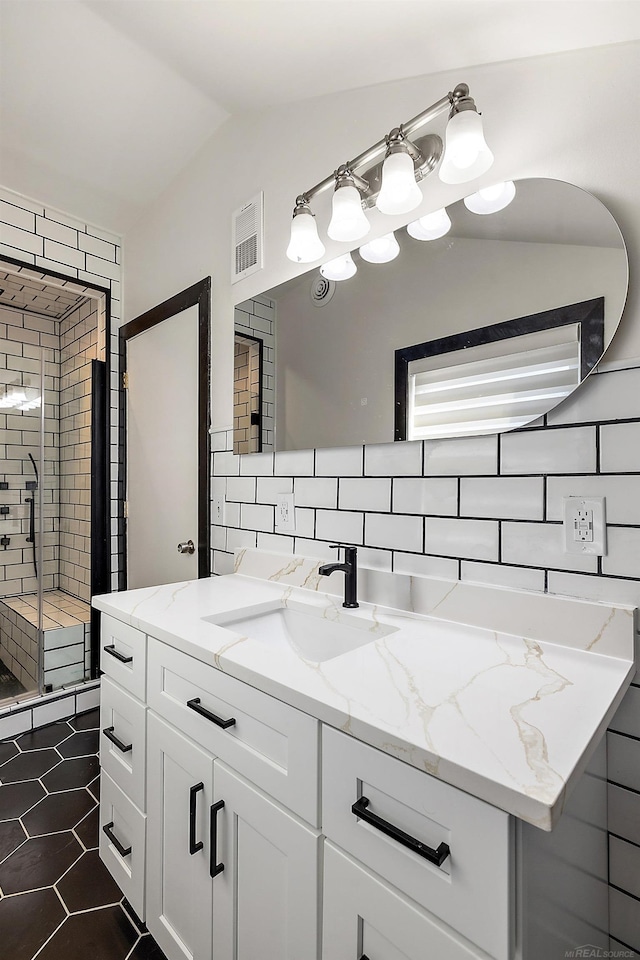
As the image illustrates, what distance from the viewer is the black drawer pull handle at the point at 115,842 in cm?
137

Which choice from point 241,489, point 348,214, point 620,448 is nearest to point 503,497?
point 620,448

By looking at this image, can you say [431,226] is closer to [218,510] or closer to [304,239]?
[304,239]

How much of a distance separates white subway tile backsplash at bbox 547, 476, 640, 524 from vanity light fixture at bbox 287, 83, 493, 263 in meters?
0.77

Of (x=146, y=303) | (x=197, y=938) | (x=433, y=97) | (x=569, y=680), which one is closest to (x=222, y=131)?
(x=146, y=303)

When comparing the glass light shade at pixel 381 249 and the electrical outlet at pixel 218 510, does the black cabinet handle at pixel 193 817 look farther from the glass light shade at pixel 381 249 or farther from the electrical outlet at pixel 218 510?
the glass light shade at pixel 381 249

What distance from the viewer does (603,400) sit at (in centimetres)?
103

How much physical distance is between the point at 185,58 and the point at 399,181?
3.47ft

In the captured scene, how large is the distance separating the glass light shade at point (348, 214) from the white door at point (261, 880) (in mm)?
1399

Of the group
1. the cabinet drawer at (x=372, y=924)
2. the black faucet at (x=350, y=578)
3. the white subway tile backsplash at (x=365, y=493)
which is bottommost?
the cabinet drawer at (x=372, y=924)

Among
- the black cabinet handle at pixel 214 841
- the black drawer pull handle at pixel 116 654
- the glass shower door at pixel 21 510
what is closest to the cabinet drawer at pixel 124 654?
the black drawer pull handle at pixel 116 654

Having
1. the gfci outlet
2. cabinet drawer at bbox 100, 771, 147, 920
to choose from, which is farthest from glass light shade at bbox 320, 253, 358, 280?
cabinet drawer at bbox 100, 771, 147, 920

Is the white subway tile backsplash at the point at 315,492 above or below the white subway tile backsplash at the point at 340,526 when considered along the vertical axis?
above

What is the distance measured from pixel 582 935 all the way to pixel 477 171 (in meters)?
1.59

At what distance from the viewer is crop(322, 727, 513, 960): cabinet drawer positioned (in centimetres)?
60
